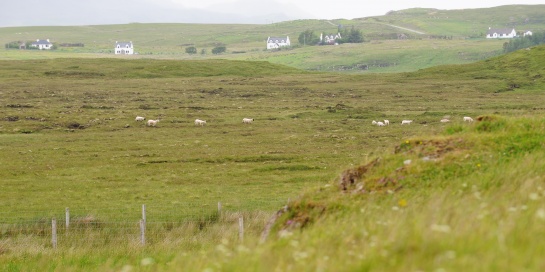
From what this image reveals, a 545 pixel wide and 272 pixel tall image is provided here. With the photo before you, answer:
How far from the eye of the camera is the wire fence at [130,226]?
22.5 metres

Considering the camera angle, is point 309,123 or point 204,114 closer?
point 309,123

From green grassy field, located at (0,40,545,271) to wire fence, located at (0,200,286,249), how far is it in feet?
0.34

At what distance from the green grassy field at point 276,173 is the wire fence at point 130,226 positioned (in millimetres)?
103

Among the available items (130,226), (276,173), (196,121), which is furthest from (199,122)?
(130,226)

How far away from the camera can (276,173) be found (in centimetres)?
3981

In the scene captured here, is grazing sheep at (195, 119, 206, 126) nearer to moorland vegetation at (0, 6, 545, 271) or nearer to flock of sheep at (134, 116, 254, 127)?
flock of sheep at (134, 116, 254, 127)

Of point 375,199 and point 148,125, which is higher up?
point 375,199

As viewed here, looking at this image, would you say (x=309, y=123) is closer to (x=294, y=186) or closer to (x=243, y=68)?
(x=294, y=186)

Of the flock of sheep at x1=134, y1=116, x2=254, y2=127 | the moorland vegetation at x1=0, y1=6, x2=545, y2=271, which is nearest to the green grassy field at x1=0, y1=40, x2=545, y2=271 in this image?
the moorland vegetation at x1=0, y1=6, x2=545, y2=271

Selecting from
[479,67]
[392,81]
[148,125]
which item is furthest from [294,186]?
[479,67]

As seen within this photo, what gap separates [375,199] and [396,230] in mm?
4679

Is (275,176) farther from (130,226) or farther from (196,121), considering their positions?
(196,121)

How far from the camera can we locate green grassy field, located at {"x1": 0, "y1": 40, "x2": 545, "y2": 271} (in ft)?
31.1

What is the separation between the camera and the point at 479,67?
382ft
